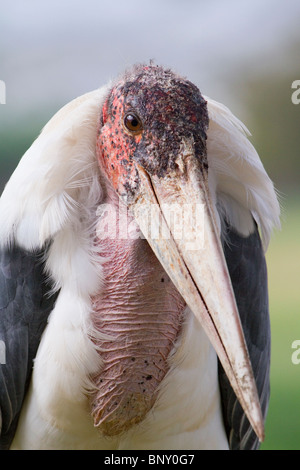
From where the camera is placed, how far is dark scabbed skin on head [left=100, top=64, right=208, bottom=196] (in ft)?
3.75

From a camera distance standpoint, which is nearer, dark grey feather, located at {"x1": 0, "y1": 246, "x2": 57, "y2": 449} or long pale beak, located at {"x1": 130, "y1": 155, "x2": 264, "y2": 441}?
long pale beak, located at {"x1": 130, "y1": 155, "x2": 264, "y2": 441}

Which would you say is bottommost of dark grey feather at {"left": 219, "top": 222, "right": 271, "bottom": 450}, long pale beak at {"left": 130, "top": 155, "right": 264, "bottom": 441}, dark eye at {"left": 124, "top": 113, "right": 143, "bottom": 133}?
dark grey feather at {"left": 219, "top": 222, "right": 271, "bottom": 450}

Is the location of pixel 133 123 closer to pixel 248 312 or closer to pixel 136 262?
pixel 136 262

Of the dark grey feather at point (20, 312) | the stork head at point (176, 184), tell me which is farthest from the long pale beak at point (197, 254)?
the dark grey feather at point (20, 312)

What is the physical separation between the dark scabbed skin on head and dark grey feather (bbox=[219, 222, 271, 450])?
0.29 metres

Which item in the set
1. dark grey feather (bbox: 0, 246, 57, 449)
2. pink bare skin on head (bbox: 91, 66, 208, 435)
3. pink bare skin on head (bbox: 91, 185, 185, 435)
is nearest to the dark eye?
pink bare skin on head (bbox: 91, 66, 208, 435)

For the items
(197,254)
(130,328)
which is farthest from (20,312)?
(197,254)

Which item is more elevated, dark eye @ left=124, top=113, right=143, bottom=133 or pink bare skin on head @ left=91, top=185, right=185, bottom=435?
dark eye @ left=124, top=113, right=143, bottom=133

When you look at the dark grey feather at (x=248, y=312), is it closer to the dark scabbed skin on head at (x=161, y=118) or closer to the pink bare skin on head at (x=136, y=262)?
the pink bare skin on head at (x=136, y=262)

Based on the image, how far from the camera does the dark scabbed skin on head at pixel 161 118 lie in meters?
1.14

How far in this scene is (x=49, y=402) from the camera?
4.41 feet

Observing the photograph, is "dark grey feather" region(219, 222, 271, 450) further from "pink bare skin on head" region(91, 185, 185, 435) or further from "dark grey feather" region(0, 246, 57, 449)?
"dark grey feather" region(0, 246, 57, 449)

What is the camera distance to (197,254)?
111 cm
